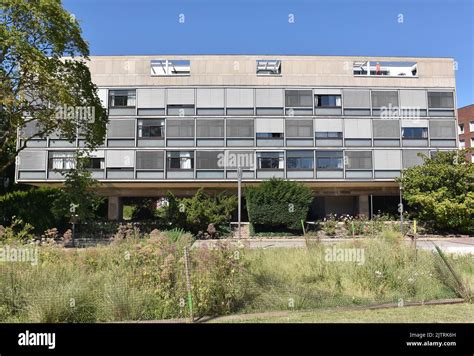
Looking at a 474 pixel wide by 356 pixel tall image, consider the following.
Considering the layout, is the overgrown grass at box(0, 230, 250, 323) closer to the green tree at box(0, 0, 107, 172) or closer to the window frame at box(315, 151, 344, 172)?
the green tree at box(0, 0, 107, 172)

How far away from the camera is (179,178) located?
34219mm

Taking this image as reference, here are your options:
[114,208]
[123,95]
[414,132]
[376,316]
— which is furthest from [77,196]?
[414,132]

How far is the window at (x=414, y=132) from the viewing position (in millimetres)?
35125

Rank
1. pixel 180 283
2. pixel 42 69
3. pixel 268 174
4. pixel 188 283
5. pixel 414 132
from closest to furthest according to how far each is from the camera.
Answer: pixel 188 283, pixel 180 283, pixel 42 69, pixel 268 174, pixel 414 132

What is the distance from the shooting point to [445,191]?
90.8 ft

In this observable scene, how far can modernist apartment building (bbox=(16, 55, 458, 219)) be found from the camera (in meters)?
34.3

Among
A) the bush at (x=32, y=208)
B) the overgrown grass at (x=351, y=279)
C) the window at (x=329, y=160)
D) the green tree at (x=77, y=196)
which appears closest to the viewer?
the overgrown grass at (x=351, y=279)

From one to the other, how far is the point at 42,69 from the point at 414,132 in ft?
101

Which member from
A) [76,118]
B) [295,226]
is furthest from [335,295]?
[295,226]

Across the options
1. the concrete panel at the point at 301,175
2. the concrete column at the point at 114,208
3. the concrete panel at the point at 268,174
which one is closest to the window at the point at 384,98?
the concrete panel at the point at 301,175

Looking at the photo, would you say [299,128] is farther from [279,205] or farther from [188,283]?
[188,283]

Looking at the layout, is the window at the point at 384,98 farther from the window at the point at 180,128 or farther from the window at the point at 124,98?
the window at the point at 124,98

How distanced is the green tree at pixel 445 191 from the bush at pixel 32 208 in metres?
25.6

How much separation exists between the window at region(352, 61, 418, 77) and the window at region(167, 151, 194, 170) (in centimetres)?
1713
